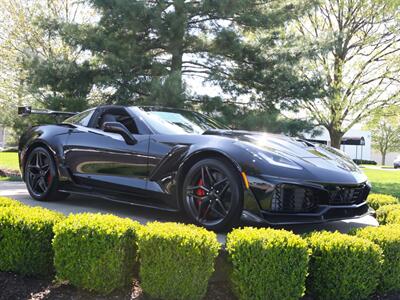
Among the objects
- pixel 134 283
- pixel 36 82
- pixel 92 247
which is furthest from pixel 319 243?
pixel 36 82

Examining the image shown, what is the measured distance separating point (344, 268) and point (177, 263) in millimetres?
1133

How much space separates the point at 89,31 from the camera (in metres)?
10.6

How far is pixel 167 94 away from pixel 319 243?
Answer: 6.74 meters

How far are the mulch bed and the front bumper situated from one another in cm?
62

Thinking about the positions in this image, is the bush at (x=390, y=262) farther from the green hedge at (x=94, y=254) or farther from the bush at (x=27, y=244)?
the bush at (x=27, y=244)

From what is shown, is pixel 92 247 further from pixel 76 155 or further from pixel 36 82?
pixel 36 82

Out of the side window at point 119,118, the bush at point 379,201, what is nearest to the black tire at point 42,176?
the side window at point 119,118

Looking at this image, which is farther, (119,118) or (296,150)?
(119,118)

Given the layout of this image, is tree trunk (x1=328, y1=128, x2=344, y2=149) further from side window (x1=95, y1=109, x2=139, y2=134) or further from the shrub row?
the shrub row

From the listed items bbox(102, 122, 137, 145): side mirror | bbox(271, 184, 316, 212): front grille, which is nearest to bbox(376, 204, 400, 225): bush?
bbox(271, 184, 316, 212): front grille

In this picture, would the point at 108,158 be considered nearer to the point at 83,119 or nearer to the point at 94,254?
the point at 83,119

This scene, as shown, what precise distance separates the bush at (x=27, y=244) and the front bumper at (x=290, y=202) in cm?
148

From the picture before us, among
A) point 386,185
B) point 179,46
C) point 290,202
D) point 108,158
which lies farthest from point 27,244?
point 386,185

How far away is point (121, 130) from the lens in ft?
13.8
